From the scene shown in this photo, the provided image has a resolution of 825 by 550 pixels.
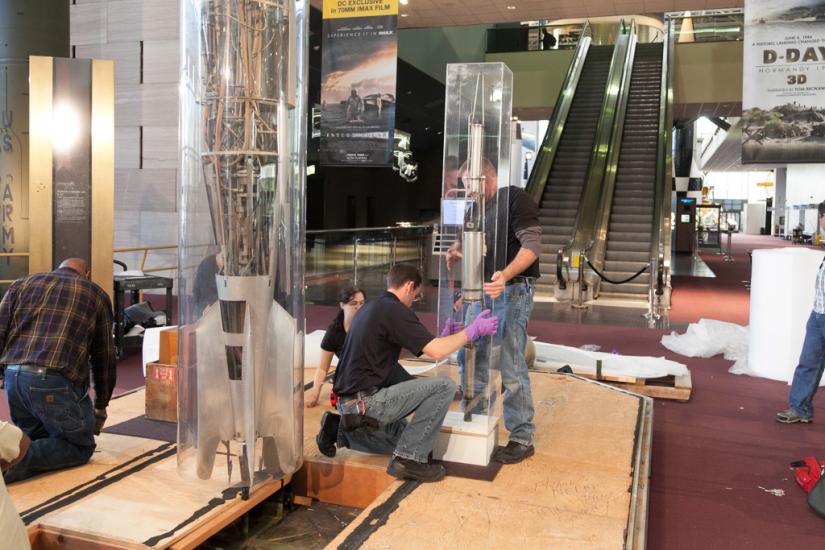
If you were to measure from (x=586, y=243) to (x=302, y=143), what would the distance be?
408 inches

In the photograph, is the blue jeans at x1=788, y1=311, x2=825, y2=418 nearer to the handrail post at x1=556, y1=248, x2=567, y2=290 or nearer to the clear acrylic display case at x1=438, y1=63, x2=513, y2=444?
the clear acrylic display case at x1=438, y1=63, x2=513, y2=444

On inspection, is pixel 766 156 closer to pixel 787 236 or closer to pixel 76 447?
pixel 76 447

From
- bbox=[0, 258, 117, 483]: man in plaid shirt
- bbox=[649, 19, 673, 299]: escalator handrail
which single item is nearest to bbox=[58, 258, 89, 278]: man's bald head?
bbox=[0, 258, 117, 483]: man in plaid shirt

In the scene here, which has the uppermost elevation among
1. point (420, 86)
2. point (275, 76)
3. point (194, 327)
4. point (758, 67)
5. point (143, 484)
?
point (420, 86)

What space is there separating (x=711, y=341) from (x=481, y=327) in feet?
16.1

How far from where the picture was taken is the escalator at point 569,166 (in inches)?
553

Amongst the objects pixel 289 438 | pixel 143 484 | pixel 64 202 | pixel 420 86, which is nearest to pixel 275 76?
pixel 289 438

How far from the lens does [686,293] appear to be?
13.1 metres

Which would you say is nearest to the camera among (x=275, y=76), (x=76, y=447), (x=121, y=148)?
(x=275, y=76)

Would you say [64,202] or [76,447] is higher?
[64,202]

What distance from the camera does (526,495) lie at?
360 cm

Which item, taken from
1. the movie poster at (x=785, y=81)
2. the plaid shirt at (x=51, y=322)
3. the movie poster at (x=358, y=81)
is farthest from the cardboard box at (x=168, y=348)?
the movie poster at (x=785, y=81)

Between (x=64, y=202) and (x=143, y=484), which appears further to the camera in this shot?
(x=64, y=202)

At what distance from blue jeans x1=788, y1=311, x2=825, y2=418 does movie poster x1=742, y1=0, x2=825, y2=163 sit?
14.4ft
